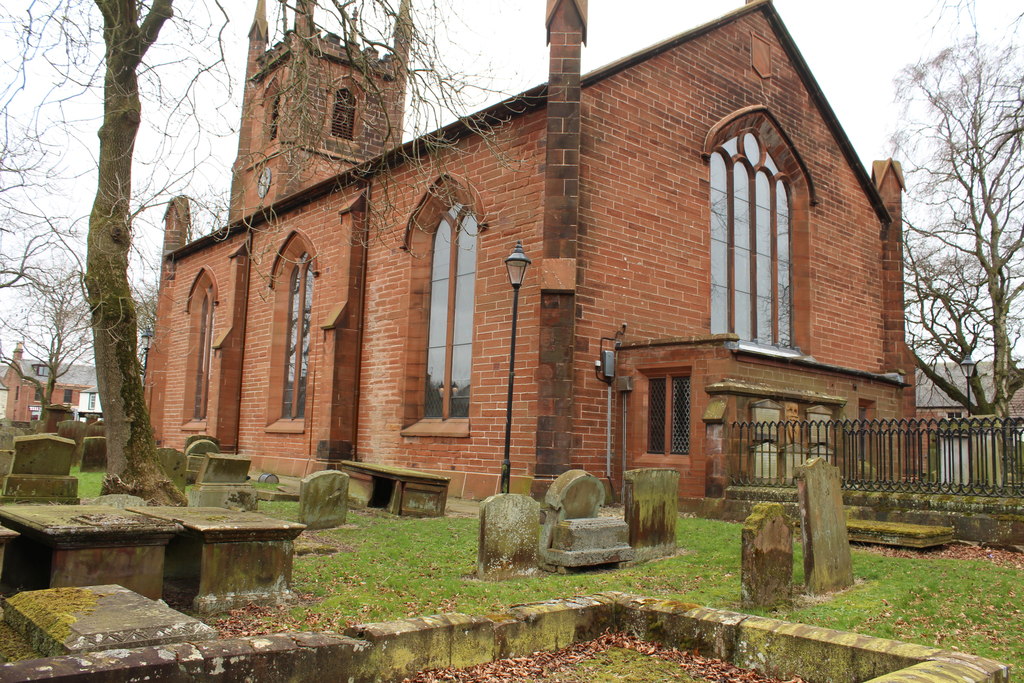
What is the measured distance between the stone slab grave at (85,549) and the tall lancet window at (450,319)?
11617 millimetres

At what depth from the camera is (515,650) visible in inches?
193

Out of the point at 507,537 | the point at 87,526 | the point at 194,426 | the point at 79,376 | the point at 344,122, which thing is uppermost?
the point at 344,122

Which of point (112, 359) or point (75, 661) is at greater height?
point (112, 359)

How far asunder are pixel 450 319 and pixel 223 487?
700 cm

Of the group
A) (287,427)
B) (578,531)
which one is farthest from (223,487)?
(287,427)

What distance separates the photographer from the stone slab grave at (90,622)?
3.66 m

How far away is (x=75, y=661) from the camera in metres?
3.25

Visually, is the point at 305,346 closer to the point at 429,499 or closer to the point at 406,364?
the point at 406,364

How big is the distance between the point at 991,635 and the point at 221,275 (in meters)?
26.2

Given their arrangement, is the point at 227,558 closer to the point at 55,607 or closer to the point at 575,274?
the point at 55,607

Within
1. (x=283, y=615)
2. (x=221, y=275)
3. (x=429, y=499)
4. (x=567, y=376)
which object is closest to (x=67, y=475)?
(x=429, y=499)

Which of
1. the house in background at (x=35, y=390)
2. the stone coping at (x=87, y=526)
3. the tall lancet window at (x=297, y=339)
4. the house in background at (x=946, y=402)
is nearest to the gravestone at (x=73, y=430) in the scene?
the tall lancet window at (x=297, y=339)

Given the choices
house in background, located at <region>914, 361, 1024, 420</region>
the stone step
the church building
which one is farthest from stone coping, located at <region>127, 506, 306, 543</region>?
house in background, located at <region>914, 361, 1024, 420</region>

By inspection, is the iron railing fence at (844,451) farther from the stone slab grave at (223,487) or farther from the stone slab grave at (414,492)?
the stone slab grave at (223,487)
